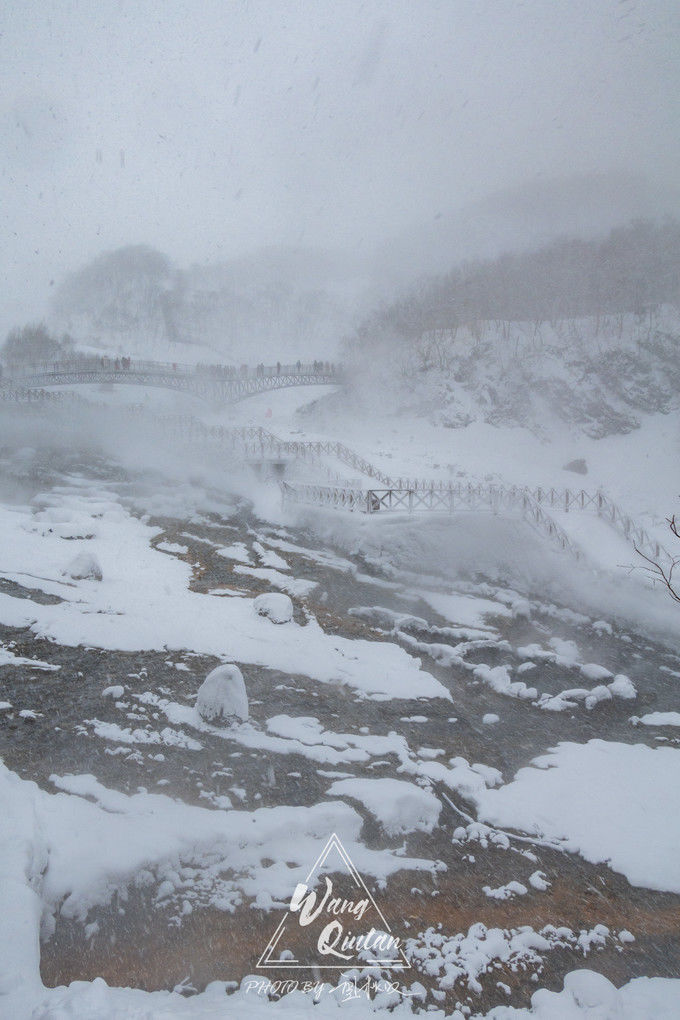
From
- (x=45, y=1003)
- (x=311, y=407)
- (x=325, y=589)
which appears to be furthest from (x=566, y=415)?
(x=45, y=1003)

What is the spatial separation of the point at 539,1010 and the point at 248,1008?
267 centimetres

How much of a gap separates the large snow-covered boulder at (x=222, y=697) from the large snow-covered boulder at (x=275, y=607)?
13.3 feet

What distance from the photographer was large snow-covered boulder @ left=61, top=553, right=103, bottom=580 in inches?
538

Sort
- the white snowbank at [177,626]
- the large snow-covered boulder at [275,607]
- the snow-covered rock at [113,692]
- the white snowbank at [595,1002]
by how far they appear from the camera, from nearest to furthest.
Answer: the white snowbank at [595,1002], the snow-covered rock at [113,692], the white snowbank at [177,626], the large snow-covered boulder at [275,607]

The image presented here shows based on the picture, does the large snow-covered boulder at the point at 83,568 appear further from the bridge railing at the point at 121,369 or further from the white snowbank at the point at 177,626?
the bridge railing at the point at 121,369

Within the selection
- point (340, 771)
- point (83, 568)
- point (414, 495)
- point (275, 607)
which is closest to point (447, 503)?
point (414, 495)

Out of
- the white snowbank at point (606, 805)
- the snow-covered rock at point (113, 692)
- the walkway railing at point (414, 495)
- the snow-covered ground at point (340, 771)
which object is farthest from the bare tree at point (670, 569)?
the snow-covered rock at point (113, 692)

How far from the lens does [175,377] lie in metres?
54.8

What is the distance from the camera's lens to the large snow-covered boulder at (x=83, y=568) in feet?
44.8

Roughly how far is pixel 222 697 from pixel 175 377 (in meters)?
51.9

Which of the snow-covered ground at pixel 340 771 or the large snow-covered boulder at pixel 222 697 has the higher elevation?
the large snow-covered boulder at pixel 222 697

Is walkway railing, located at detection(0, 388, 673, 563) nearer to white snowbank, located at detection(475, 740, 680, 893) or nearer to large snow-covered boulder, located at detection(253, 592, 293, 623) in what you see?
white snowbank, located at detection(475, 740, 680, 893)

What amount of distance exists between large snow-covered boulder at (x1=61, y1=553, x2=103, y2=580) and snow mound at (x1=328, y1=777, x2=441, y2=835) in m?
9.37

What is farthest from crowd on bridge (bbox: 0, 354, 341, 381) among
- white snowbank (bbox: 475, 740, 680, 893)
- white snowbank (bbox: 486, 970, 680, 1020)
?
white snowbank (bbox: 486, 970, 680, 1020)
